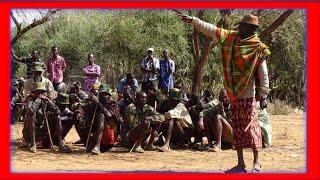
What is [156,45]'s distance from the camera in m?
20.7

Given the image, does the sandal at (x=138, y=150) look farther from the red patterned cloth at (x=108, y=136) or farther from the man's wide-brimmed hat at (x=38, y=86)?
the man's wide-brimmed hat at (x=38, y=86)

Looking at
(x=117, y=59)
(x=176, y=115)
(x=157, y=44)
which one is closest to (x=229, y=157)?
(x=176, y=115)

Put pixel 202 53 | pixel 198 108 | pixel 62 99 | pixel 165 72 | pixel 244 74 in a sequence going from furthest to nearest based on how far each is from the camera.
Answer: pixel 202 53, pixel 165 72, pixel 198 108, pixel 62 99, pixel 244 74

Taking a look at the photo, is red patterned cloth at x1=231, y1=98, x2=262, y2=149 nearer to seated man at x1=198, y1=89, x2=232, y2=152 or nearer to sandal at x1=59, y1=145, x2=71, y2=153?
seated man at x1=198, y1=89, x2=232, y2=152

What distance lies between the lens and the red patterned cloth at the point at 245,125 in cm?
643

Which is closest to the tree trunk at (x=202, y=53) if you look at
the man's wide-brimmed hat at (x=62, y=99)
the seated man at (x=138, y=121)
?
the seated man at (x=138, y=121)

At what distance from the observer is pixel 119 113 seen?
30.0 feet

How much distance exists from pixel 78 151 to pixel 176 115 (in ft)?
5.54

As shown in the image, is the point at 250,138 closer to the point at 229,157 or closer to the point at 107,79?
the point at 229,157

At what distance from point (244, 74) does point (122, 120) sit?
3166 millimetres

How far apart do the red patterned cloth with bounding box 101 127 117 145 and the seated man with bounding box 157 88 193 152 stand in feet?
2.91

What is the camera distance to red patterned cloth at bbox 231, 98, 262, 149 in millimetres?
6426

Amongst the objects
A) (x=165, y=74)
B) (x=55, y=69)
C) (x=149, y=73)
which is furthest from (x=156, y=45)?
(x=55, y=69)

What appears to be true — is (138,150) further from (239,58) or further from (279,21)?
(279,21)
